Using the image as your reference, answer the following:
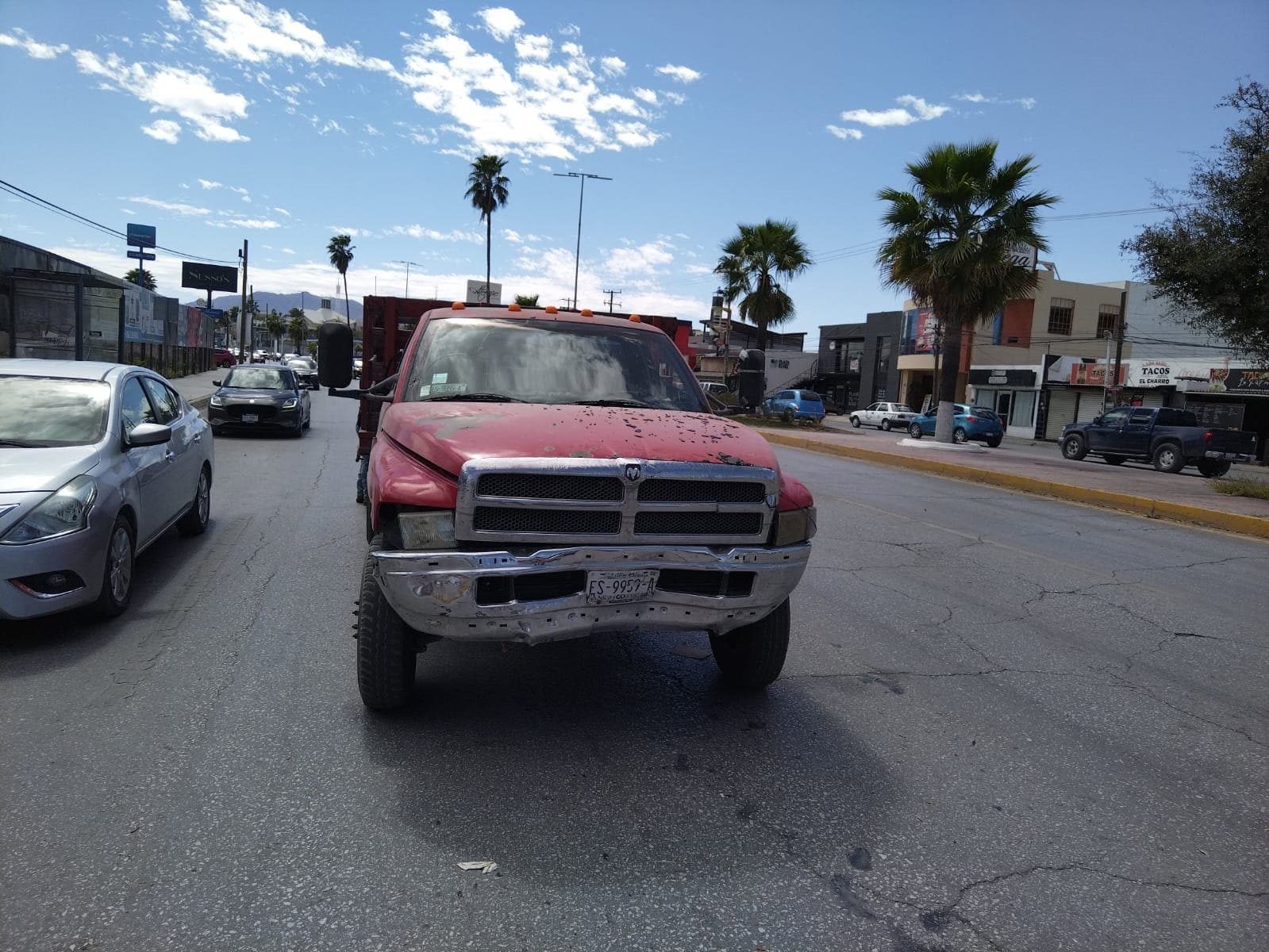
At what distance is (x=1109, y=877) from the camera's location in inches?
115

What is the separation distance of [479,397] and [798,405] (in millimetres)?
36232

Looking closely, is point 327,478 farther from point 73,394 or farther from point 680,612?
point 680,612

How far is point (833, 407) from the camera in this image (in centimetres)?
6544

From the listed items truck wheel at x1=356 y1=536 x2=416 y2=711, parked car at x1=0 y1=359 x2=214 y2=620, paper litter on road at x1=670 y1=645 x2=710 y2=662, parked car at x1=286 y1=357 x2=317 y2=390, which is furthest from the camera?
parked car at x1=286 y1=357 x2=317 y2=390

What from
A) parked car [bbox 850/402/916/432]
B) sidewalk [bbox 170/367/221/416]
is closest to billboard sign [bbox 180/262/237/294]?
sidewalk [bbox 170/367/221/416]

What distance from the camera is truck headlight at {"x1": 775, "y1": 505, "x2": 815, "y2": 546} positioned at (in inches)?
147

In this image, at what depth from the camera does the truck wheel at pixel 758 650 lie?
4.18m

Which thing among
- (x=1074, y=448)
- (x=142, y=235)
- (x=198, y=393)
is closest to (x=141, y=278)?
(x=142, y=235)

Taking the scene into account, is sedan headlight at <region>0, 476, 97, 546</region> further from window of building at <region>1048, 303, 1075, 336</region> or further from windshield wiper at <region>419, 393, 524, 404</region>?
window of building at <region>1048, 303, 1075, 336</region>

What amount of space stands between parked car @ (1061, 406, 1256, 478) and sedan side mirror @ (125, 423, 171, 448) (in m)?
23.1

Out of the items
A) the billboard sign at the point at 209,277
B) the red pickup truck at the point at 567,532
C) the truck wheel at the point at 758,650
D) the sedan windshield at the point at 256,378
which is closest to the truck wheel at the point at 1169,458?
the sedan windshield at the point at 256,378

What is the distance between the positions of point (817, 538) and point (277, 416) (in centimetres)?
1182

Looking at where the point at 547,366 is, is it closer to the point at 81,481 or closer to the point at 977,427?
the point at 81,481

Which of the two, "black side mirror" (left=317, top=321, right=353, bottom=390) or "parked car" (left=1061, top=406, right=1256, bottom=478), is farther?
"parked car" (left=1061, top=406, right=1256, bottom=478)
